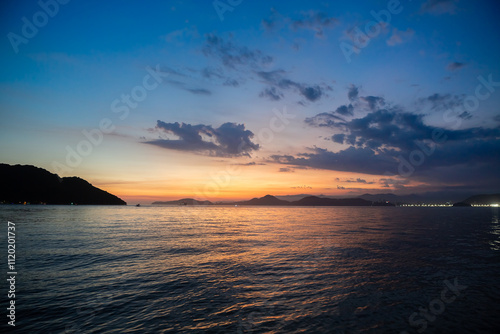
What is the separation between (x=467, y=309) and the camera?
14086 mm

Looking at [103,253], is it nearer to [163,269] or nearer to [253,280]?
[163,269]

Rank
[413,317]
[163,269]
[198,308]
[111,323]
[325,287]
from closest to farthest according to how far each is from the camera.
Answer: [111,323] → [413,317] → [198,308] → [325,287] → [163,269]

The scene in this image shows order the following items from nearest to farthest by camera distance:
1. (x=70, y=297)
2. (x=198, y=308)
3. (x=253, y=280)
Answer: (x=198, y=308) → (x=70, y=297) → (x=253, y=280)

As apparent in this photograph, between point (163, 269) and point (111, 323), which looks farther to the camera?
point (163, 269)

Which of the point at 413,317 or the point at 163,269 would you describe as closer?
the point at 413,317

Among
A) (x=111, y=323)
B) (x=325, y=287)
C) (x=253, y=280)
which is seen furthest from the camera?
(x=253, y=280)

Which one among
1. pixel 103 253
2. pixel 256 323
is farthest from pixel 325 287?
pixel 103 253

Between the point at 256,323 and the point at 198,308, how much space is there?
397 cm

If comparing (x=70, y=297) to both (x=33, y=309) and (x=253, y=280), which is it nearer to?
(x=33, y=309)

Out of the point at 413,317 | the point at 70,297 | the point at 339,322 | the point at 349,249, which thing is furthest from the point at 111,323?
the point at 349,249

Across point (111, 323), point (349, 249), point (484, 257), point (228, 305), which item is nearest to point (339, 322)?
point (228, 305)

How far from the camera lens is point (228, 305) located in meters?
14.5

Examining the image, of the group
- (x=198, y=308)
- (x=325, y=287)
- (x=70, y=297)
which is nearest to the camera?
(x=198, y=308)

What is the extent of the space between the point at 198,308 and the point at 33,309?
9929mm
